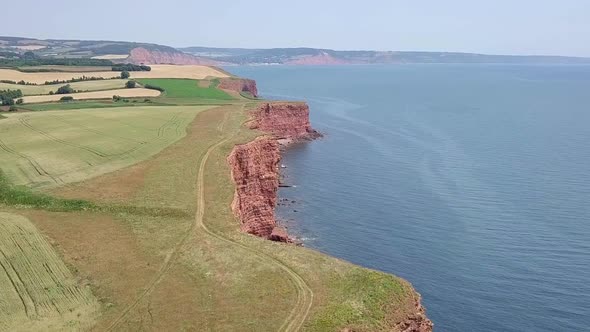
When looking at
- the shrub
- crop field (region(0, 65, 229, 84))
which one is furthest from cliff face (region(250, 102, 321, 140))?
crop field (region(0, 65, 229, 84))

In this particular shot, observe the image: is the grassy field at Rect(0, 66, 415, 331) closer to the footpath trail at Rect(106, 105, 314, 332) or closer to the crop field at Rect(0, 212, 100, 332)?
the footpath trail at Rect(106, 105, 314, 332)

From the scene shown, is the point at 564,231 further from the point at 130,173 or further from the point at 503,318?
the point at 130,173

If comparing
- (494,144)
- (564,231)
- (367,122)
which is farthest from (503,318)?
(367,122)

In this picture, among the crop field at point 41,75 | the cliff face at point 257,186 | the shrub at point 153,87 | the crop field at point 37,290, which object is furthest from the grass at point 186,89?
the crop field at point 37,290

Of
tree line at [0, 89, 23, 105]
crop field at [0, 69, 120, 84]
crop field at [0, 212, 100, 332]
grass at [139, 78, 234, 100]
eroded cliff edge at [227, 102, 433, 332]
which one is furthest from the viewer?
crop field at [0, 69, 120, 84]

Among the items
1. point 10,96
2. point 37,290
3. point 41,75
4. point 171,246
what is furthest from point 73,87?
point 37,290

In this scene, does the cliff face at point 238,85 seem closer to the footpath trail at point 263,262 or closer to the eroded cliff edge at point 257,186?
the eroded cliff edge at point 257,186
